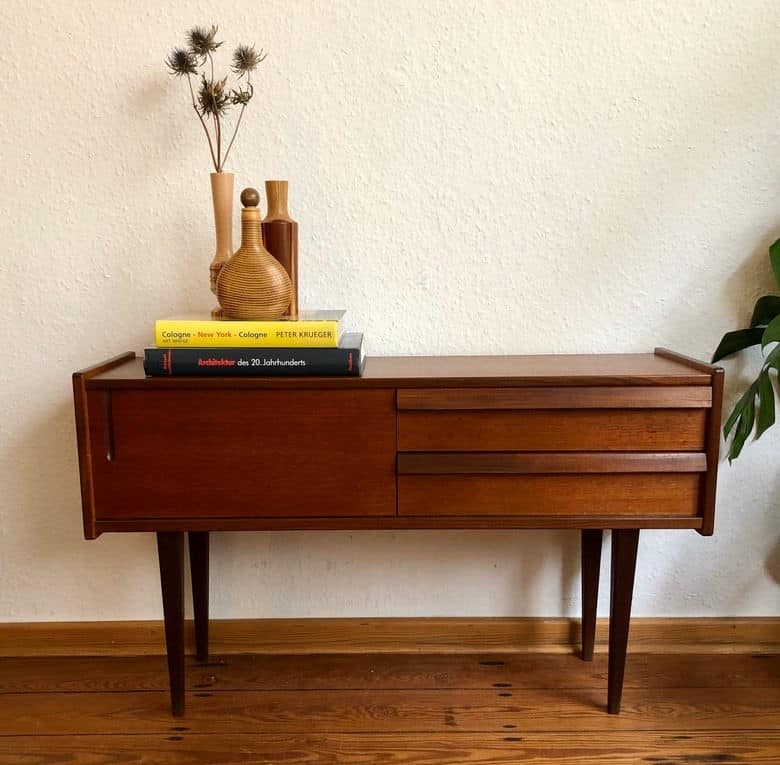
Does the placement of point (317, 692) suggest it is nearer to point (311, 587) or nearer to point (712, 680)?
point (311, 587)

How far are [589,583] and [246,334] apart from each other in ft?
3.17

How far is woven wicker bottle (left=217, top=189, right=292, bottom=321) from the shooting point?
4.46ft

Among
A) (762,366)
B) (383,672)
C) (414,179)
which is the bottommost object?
(383,672)

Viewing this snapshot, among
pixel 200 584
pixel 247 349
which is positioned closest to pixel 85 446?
pixel 247 349

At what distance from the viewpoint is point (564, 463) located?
1.34 m

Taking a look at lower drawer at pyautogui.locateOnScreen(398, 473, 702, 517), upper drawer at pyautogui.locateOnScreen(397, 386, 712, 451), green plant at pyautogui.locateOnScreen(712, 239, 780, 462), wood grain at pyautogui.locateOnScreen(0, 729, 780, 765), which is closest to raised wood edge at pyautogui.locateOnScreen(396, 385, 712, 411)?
upper drawer at pyautogui.locateOnScreen(397, 386, 712, 451)

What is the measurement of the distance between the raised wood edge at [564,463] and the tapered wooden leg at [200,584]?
1.95 feet

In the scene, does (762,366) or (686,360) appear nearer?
(686,360)

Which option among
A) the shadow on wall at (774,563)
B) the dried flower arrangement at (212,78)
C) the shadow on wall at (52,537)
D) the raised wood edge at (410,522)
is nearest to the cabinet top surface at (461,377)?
the raised wood edge at (410,522)

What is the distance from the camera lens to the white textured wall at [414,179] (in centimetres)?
155

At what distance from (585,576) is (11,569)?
4.48 ft

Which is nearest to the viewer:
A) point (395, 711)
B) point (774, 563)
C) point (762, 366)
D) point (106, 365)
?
point (106, 365)

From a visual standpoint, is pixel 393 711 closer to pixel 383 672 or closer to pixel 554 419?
pixel 383 672

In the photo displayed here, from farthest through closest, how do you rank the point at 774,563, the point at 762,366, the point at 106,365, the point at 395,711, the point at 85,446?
the point at 774,563, the point at 762,366, the point at 395,711, the point at 106,365, the point at 85,446
